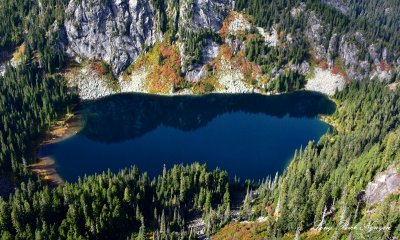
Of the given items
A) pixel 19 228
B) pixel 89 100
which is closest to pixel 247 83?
pixel 89 100

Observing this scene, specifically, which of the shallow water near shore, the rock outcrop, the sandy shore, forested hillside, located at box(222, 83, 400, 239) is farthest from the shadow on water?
the rock outcrop

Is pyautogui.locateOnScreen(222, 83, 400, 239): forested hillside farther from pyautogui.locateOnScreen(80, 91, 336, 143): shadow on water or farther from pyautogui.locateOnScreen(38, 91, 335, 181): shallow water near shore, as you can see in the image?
pyautogui.locateOnScreen(80, 91, 336, 143): shadow on water

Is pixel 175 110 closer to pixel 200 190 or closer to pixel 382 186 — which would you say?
pixel 200 190

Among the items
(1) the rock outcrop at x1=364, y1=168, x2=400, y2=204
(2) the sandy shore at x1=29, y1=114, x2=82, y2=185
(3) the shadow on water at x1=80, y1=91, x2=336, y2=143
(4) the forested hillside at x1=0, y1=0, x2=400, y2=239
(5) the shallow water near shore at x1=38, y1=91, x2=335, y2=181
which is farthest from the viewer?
(3) the shadow on water at x1=80, y1=91, x2=336, y2=143

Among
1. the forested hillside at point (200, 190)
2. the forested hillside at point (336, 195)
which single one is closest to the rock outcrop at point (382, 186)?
the forested hillside at point (200, 190)

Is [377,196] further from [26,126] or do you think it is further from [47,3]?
[47,3]

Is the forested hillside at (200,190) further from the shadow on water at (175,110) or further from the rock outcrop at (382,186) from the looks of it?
the shadow on water at (175,110)

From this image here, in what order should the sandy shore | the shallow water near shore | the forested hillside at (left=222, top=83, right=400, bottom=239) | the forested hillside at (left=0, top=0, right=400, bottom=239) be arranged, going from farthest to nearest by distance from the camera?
the shallow water near shore
the sandy shore
the forested hillside at (left=0, top=0, right=400, bottom=239)
the forested hillside at (left=222, top=83, right=400, bottom=239)

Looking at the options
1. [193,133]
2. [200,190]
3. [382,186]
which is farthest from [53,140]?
[382,186]
